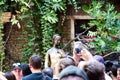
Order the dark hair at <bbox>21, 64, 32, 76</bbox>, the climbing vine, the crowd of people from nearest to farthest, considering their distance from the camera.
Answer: the crowd of people < the dark hair at <bbox>21, 64, 32, 76</bbox> < the climbing vine

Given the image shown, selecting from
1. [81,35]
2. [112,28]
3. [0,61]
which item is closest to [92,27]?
[81,35]

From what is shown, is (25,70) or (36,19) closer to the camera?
(25,70)

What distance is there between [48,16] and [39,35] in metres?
0.76

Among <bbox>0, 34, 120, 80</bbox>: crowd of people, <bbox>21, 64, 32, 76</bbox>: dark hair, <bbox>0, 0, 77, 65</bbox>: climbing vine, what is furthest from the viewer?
<bbox>0, 0, 77, 65</bbox>: climbing vine

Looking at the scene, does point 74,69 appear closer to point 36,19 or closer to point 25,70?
point 25,70

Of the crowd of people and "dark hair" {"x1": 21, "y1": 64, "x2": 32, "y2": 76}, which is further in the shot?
"dark hair" {"x1": 21, "y1": 64, "x2": 32, "y2": 76}

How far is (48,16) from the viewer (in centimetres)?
852

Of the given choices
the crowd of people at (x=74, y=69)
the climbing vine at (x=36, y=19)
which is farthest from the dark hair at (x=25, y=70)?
the climbing vine at (x=36, y=19)

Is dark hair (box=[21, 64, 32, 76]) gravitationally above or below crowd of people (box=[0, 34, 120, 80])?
below

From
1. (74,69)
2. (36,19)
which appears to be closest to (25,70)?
(74,69)

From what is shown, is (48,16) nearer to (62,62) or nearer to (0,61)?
(0,61)

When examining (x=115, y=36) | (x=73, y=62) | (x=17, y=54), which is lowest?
(x=17, y=54)

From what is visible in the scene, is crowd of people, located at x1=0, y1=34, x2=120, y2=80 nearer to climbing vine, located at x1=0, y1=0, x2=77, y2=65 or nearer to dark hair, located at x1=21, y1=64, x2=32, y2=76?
dark hair, located at x1=21, y1=64, x2=32, y2=76

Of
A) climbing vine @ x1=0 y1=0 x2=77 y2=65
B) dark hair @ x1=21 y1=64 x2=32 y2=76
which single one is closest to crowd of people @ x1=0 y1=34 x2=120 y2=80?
dark hair @ x1=21 y1=64 x2=32 y2=76
